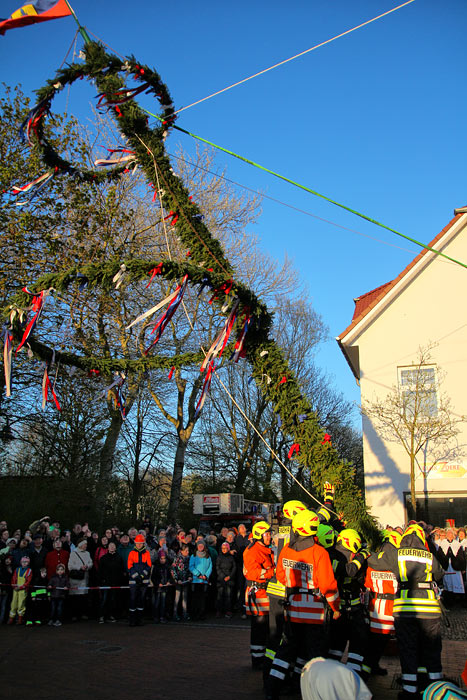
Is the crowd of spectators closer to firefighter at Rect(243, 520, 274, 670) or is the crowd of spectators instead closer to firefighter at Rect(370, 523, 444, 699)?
firefighter at Rect(243, 520, 274, 670)

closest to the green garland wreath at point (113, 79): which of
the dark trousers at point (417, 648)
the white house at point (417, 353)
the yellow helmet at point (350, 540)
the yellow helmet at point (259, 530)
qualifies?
the yellow helmet at point (259, 530)

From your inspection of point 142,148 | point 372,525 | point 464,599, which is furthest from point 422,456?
point 142,148

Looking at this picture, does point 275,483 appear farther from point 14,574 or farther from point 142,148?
point 142,148

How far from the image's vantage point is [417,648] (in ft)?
22.4

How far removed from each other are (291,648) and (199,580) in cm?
742

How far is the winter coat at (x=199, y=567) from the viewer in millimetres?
13455

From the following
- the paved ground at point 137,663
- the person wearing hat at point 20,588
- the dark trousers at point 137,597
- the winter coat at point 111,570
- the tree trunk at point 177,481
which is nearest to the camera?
the paved ground at point 137,663

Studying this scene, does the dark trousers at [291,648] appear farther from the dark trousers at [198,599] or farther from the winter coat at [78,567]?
the winter coat at [78,567]

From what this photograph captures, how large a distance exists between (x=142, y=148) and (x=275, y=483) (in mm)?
27286

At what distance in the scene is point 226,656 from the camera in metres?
9.09

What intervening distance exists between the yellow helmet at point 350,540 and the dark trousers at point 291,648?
147 centimetres

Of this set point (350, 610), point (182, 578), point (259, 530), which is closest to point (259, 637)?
point (259, 530)

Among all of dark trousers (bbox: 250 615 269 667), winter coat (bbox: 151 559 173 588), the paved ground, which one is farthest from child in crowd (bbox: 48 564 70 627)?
dark trousers (bbox: 250 615 269 667)

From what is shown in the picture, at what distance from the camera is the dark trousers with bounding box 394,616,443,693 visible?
21.5 feet
